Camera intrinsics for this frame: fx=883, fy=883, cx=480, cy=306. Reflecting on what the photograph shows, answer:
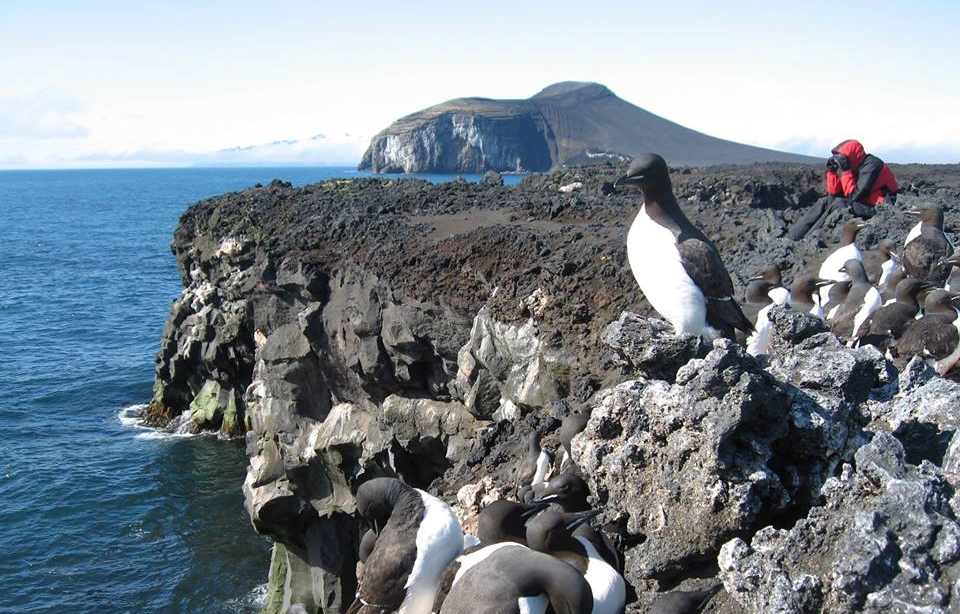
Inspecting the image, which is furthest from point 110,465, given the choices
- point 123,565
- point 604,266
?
point 604,266

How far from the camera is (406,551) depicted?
6992 millimetres

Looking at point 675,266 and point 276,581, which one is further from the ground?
point 675,266

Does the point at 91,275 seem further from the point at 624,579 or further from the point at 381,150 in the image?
the point at 381,150

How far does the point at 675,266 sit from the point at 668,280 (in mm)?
150

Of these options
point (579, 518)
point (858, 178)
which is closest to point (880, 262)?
Answer: point (858, 178)

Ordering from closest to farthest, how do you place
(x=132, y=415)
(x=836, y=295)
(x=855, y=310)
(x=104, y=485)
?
(x=855, y=310)
(x=836, y=295)
(x=104, y=485)
(x=132, y=415)

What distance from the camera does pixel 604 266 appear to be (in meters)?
14.4

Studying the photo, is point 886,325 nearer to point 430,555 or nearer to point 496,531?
point 496,531

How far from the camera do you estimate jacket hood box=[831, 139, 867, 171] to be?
64.2 feet

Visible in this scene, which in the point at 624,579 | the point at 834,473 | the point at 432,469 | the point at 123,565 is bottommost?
the point at 123,565

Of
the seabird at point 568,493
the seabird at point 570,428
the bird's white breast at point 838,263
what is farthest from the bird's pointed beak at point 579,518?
the bird's white breast at point 838,263

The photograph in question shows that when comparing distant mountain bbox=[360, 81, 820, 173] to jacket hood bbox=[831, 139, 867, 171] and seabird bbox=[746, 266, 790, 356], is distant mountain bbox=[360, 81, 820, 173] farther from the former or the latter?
seabird bbox=[746, 266, 790, 356]

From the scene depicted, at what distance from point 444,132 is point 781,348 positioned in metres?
161

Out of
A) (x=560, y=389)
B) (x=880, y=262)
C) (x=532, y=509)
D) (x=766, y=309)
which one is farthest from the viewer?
(x=880, y=262)
